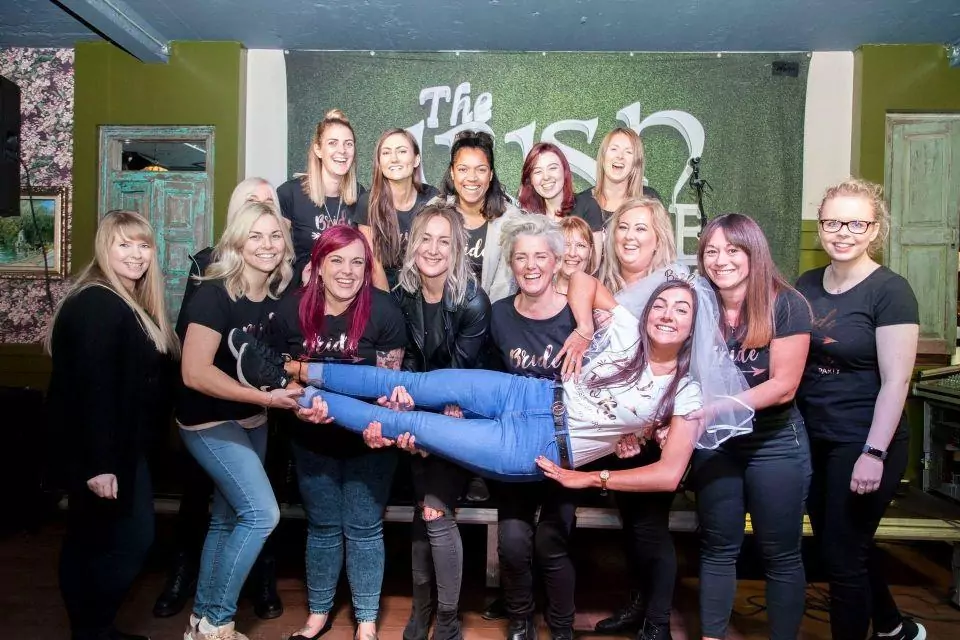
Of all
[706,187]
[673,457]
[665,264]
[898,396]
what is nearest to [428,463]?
[673,457]

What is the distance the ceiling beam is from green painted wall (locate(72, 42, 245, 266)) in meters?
0.13

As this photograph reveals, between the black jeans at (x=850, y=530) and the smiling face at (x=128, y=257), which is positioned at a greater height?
the smiling face at (x=128, y=257)

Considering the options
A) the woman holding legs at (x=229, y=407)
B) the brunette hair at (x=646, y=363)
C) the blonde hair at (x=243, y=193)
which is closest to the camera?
the brunette hair at (x=646, y=363)

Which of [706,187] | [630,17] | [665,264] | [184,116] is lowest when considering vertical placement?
[665,264]

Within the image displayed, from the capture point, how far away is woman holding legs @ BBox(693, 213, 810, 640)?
2.26 metres

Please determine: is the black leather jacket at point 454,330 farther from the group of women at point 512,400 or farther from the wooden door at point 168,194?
the wooden door at point 168,194

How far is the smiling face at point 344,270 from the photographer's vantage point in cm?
254

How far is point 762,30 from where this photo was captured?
4438 millimetres

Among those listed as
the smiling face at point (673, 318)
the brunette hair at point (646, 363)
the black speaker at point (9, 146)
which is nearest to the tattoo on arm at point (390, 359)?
the brunette hair at point (646, 363)

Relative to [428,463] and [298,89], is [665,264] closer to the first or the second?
[428,463]

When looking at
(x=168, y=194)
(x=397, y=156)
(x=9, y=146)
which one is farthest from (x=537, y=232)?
(x=168, y=194)

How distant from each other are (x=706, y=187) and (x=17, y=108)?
13.7 feet

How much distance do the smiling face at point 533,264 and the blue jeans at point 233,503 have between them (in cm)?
118

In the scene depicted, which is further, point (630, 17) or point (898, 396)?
point (630, 17)
